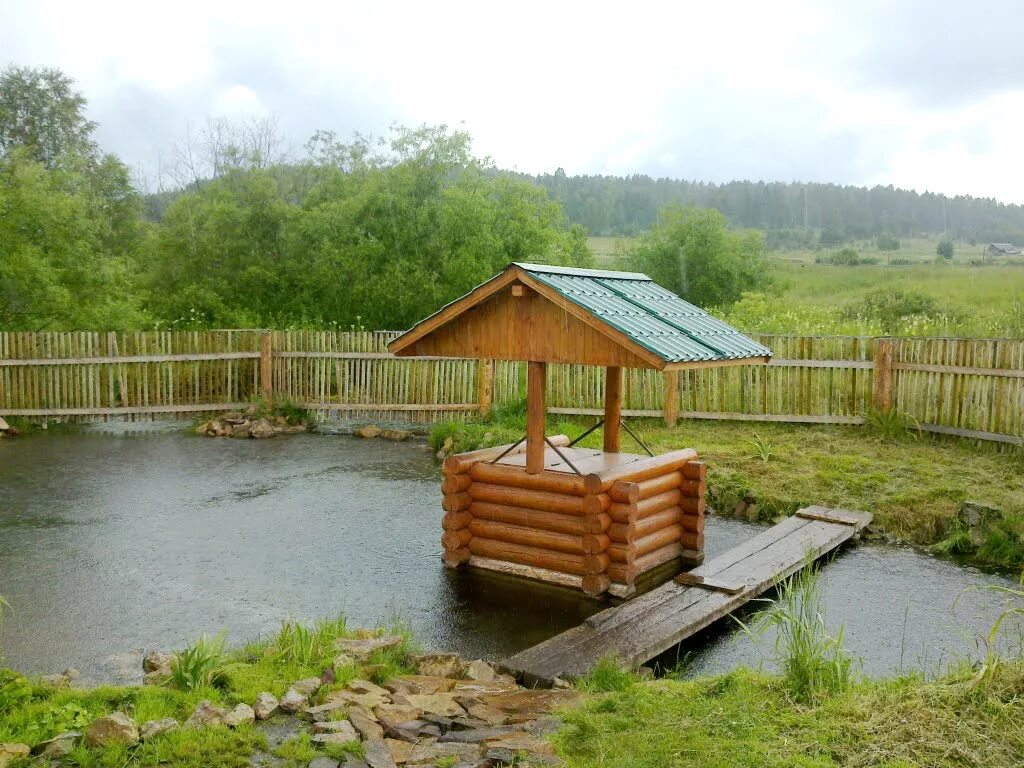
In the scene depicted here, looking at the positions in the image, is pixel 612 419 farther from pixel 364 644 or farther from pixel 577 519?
pixel 364 644

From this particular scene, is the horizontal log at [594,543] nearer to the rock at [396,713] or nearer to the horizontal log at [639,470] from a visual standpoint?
the horizontal log at [639,470]

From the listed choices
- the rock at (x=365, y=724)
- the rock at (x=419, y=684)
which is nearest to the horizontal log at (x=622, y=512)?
the rock at (x=419, y=684)

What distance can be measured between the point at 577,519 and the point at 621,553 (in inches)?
20.3

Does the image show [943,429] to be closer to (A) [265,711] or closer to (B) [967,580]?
(B) [967,580]

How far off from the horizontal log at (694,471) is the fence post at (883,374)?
654 centimetres

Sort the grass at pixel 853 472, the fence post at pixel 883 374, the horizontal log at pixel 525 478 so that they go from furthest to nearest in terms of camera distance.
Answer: the fence post at pixel 883 374 → the grass at pixel 853 472 → the horizontal log at pixel 525 478

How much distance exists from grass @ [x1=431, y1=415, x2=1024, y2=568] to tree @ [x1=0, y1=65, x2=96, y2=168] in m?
33.5

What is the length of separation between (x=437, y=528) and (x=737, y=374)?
7.20 m

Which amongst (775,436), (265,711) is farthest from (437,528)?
(775,436)

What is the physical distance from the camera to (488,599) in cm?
828

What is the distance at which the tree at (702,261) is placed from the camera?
130ft

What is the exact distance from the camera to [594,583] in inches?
327

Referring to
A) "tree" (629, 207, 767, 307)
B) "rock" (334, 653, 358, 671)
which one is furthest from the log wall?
"tree" (629, 207, 767, 307)

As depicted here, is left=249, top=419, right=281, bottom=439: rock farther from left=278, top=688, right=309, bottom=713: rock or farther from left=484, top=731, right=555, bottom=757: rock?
left=484, top=731, right=555, bottom=757: rock
